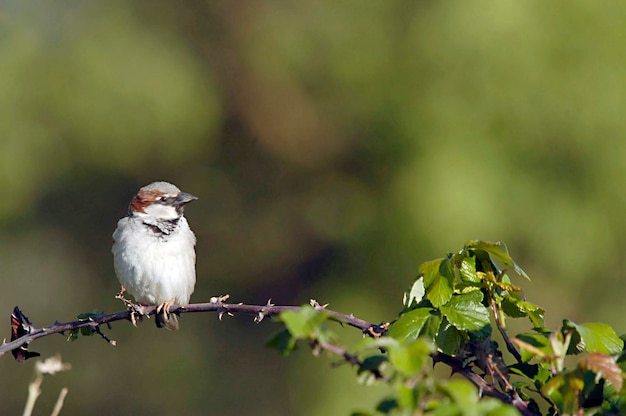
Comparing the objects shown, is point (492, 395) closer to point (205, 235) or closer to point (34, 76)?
point (205, 235)

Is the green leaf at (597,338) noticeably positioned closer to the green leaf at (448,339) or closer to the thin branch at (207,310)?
the green leaf at (448,339)

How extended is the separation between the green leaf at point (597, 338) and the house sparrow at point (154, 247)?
186 centimetres

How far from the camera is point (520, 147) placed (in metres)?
4.60

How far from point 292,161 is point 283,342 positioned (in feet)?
14.3

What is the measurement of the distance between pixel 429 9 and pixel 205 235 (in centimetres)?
203

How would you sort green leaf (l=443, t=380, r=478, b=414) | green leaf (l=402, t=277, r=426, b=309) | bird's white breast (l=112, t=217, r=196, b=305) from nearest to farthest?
green leaf (l=443, t=380, r=478, b=414) < green leaf (l=402, t=277, r=426, b=309) < bird's white breast (l=112, t=217, r=196, b=305)

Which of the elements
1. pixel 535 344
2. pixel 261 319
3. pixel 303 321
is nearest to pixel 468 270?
pixel 535 344

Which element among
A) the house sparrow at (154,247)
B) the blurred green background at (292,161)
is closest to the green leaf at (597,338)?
the house sparrow at (154,247)

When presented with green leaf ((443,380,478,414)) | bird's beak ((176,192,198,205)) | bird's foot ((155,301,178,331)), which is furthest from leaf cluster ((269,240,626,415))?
bird's beak ((176,192,198,205))

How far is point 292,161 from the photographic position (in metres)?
5.35

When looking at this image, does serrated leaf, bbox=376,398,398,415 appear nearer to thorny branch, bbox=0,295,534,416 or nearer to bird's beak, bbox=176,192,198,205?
thorny branch, bbox=0,295,534,416

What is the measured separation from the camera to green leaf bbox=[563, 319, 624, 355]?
1.16m

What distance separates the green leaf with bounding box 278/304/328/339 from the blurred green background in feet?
11.5

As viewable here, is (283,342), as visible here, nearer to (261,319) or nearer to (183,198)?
(261,319)
